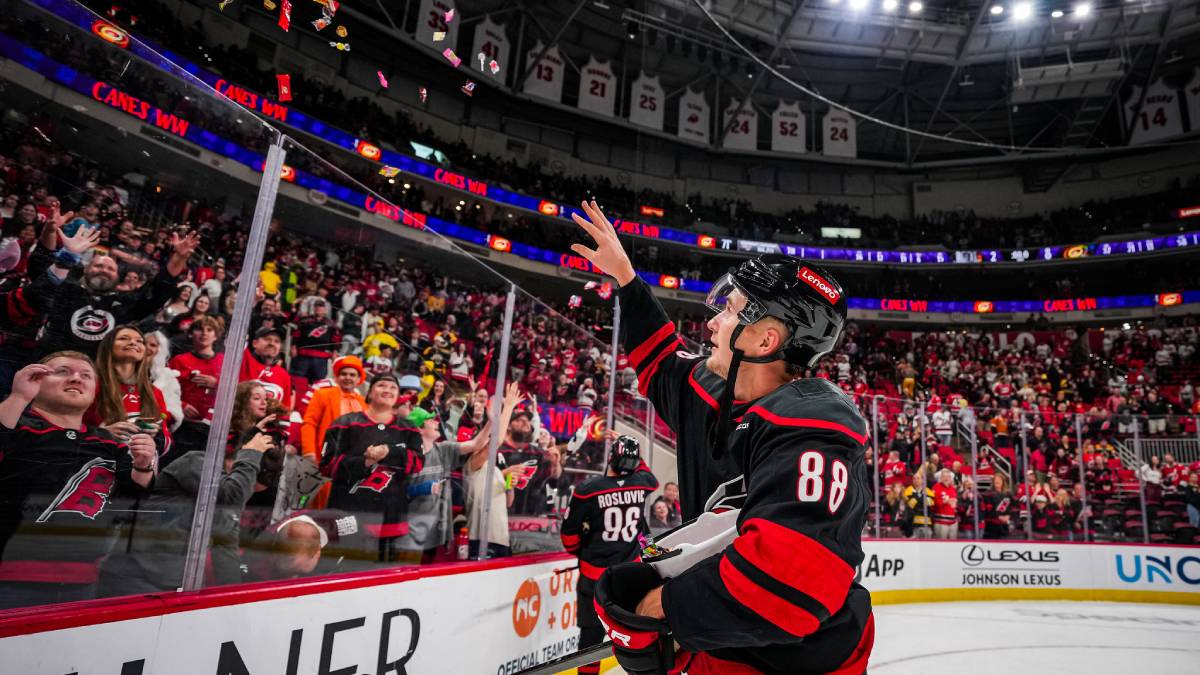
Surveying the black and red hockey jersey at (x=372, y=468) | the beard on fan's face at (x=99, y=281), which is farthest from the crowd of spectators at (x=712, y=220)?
the beard on fan's face at (x=99, y=281)

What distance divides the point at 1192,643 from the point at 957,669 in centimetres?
361

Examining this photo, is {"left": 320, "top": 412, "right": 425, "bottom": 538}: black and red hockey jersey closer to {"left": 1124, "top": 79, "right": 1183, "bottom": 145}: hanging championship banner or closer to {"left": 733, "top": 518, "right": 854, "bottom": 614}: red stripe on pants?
{"left": 733, "top": 518, "right": 854, "bottom": 614}: red stripe on pants

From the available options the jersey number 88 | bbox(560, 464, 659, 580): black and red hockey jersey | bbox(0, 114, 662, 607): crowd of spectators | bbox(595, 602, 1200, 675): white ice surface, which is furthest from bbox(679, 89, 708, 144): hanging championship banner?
the jersey number 88

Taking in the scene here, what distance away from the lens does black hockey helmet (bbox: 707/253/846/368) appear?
1.45 m

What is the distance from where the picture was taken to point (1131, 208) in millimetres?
24469

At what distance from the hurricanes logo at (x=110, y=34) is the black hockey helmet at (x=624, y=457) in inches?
147

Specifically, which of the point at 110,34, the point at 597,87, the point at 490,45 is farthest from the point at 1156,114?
the point at 110,34

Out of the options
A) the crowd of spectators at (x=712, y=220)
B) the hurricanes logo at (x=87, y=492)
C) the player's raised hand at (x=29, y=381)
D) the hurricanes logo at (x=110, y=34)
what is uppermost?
the crowd of spectators at (x=712, y=220)

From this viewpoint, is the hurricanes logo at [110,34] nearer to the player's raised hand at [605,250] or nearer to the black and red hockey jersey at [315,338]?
the black and red hockey jersey at [315,338]

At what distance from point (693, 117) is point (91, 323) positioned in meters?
24.5

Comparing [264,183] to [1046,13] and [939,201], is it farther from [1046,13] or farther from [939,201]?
[939,201]

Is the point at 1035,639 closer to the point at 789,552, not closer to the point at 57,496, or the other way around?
the point at 789,552

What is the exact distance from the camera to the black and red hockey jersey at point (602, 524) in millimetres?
4691

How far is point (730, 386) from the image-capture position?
58.9 inches
